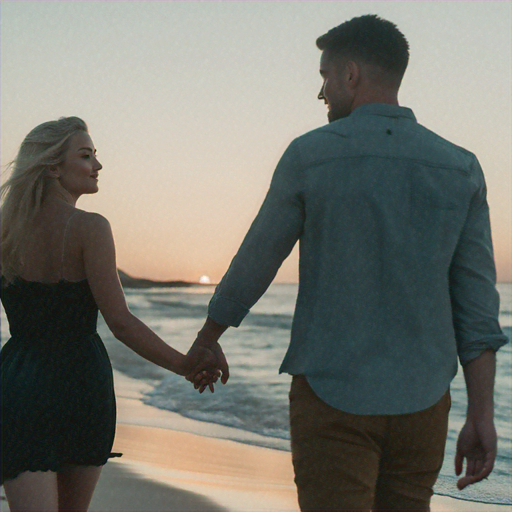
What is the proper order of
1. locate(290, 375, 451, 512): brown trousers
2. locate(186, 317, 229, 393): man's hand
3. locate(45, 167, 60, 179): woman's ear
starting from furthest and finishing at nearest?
locate(45, 167, 60, 179): woman's ear, locate(186, 317, 229, 393): man's hand, locate(290, 375, 451, 512): brown trousers

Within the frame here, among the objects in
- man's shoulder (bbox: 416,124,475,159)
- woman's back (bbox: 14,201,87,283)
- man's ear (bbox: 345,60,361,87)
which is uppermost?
man's ear (bbox: 345,60,361,87)

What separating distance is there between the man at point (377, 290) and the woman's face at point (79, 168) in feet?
2.93

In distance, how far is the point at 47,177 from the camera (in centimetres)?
278

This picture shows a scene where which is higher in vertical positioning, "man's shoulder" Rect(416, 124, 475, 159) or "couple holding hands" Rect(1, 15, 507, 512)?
"man's shoulder" Rect(416, 124, 475, 159)

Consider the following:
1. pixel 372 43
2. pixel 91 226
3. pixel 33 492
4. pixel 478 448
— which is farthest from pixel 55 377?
pixel 372 43

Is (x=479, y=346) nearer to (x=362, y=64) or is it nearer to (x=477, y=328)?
(x=477, y=328)

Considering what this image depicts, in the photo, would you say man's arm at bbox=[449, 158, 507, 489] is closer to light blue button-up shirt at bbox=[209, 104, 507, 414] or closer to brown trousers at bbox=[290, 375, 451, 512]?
light blue button-up shirt at bbox=[209, 104, 507, 414]

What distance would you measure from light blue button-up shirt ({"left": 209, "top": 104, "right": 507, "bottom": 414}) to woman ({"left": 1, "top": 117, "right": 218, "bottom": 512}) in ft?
2.48

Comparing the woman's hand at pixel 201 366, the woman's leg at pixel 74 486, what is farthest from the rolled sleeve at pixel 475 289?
the woman's leg at pixel 74 486

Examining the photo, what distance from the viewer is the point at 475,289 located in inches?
87.4

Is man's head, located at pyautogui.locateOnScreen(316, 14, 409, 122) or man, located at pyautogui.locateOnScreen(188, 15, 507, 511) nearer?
man, located at pyautogui.locateOnScreen(188, 15, 507, 511)

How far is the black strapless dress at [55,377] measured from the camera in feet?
8.60

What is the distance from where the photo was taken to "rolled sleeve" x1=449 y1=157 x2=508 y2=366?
2189mm

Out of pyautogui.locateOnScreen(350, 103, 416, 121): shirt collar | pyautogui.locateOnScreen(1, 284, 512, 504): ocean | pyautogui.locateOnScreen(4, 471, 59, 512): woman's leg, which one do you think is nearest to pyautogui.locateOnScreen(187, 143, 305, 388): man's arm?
pyautogui.locateOnScreen(350, 103, 416, 121): shirt collar
